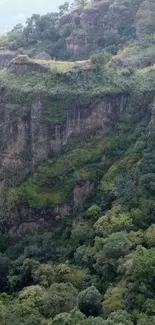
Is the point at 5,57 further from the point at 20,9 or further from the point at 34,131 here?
the point at 20,9

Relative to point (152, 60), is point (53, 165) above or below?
below

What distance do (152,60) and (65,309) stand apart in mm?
24223

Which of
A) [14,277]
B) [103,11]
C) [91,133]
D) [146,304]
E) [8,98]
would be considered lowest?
[14,277]

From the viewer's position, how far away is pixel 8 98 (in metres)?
35.0

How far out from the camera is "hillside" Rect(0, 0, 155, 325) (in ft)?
79.3

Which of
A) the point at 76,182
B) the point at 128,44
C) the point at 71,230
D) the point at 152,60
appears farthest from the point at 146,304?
the point at 128,44

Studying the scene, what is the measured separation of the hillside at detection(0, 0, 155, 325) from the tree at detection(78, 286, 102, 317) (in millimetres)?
42

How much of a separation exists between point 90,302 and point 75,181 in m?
12.5

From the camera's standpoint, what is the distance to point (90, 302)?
21734 millimetres

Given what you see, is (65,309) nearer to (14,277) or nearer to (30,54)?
(14,277)

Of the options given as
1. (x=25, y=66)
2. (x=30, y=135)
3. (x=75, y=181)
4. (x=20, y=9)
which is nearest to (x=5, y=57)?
(x=25, y=66)

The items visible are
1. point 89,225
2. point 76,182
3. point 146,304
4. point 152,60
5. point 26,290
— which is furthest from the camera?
point 152,60

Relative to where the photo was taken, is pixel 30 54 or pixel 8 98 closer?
pixel 8 98

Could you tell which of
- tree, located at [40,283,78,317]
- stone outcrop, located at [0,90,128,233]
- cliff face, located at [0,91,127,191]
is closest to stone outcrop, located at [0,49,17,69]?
stone outcrop, located at [0,90,128,233]
